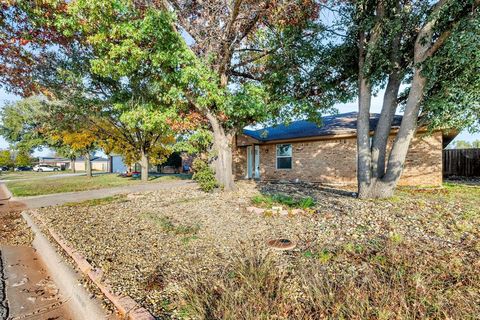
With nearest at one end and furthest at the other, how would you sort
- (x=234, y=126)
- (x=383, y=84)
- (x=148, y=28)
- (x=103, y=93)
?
(x=148, y=28) → (x=383, y=84) → (x=234, y=126) → (x=103, y=93)

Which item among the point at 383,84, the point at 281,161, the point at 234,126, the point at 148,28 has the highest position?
the point at 148,28

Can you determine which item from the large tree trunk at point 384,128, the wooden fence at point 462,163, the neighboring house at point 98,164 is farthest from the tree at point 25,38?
the neighboring house at point 98,164

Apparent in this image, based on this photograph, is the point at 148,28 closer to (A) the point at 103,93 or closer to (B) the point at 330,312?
(B) the point at 330,312

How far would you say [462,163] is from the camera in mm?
15258

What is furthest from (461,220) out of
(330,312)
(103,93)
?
(103,93)

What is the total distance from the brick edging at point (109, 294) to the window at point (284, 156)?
11881mm

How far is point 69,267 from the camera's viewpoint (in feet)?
11.9

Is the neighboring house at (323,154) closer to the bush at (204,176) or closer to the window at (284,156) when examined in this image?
the window at (284,156)

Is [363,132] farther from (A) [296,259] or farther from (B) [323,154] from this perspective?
(B) [323,154]

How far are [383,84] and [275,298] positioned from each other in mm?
8516

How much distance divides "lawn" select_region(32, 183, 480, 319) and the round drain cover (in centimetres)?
10

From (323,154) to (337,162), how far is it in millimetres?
843

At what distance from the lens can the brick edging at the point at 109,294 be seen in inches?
94.8

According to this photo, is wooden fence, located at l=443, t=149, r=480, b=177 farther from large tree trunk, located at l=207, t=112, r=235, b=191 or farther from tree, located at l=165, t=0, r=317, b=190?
large tree trunk, located at l=207, t=112, r=235, b=191
